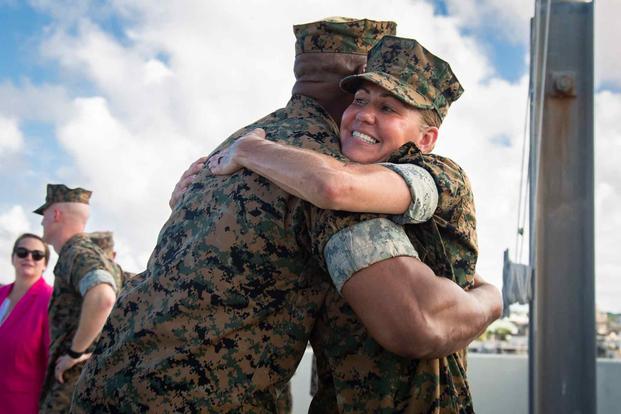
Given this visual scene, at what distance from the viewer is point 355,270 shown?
1884 millimetres

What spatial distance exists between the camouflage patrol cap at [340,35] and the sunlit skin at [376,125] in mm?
265

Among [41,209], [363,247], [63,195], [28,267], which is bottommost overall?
[363,247]

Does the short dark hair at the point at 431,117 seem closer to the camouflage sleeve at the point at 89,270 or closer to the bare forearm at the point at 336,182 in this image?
the bare forearm at the point at 336,182

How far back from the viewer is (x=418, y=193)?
6.36 feet

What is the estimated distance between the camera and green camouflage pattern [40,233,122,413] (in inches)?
193

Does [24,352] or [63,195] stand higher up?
[63,195]

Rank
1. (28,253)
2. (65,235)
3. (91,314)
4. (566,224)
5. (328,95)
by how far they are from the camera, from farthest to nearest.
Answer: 1. (28,253)
2. (65,235)
3. (91,314)
4. (566,224)
5. (328,95)

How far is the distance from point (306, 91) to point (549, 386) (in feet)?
8.94

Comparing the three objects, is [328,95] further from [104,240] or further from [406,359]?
[104,240]

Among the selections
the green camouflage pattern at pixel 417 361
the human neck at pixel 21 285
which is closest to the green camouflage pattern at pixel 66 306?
the human neck at pixel 21 285

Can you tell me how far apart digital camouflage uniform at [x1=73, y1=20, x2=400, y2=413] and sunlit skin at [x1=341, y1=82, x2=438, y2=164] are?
109mm

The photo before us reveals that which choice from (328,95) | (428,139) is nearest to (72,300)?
(328,95)

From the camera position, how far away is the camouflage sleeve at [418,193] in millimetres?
1938

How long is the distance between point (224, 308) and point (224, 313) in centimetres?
1
